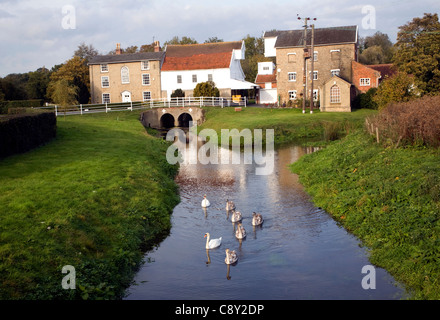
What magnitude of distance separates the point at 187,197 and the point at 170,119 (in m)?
44.5

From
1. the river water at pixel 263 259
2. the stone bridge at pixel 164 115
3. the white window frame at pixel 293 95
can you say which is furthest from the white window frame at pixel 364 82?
the river water at pixel 263 259

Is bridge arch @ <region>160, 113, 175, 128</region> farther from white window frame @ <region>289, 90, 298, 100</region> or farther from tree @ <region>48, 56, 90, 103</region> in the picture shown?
white window frame @ <region>289, 90, 298, 100</region>

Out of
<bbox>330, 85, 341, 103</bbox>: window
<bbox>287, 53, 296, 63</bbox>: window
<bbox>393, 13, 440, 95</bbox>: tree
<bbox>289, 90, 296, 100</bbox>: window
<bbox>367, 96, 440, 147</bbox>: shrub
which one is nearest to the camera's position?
<bbox>367, 96, 440, 147</bbox>: shrub

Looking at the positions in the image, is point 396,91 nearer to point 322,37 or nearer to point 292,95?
point 292,95

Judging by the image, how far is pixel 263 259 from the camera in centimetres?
1461

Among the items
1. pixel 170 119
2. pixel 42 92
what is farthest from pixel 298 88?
pixel 42 92

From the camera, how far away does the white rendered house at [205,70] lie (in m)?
67.4

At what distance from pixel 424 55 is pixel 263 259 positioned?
121 ft

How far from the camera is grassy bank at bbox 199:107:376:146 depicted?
41.6 metres

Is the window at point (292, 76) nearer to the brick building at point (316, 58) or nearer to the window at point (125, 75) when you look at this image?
the brick building at point (316, 58)

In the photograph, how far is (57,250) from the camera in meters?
12.9

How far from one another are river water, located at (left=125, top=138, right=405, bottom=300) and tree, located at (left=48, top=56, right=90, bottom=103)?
54.4m

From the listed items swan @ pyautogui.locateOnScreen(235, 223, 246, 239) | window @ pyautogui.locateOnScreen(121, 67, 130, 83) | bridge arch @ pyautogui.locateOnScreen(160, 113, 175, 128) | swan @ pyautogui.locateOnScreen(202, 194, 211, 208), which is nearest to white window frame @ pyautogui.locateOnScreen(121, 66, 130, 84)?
window @ pyautogui.locateOnScreen(121, 67, 130, 83)
